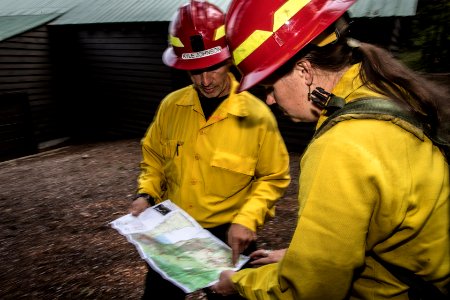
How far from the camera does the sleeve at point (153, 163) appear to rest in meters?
2.47

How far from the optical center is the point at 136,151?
1091cm

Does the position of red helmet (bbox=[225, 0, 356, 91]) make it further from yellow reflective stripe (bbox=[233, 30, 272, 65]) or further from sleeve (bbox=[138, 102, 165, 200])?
sleeve (bbox=[138, 102, 165, 200])

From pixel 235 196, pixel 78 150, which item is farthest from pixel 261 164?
pixel 78 150

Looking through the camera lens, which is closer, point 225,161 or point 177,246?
→ point 177,246

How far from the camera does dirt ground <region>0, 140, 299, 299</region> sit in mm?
4062

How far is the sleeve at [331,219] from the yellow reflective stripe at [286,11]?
481 millimetres

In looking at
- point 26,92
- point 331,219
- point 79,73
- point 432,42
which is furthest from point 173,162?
point 79,73

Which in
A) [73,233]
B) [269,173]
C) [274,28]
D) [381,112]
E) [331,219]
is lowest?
[73,233]

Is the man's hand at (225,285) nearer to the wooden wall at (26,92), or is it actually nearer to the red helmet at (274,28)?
the red helmet at (274,28)

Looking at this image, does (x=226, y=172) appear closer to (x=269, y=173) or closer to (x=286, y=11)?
(x=269, y=173)

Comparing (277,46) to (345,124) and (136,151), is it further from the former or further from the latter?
(136,151)

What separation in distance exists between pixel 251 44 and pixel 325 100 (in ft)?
1.14

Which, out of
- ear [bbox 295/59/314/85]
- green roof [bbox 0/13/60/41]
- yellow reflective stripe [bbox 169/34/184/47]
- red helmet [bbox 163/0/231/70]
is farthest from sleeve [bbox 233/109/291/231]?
green roof [bbox 0/13/60/41]

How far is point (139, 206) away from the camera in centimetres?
233
